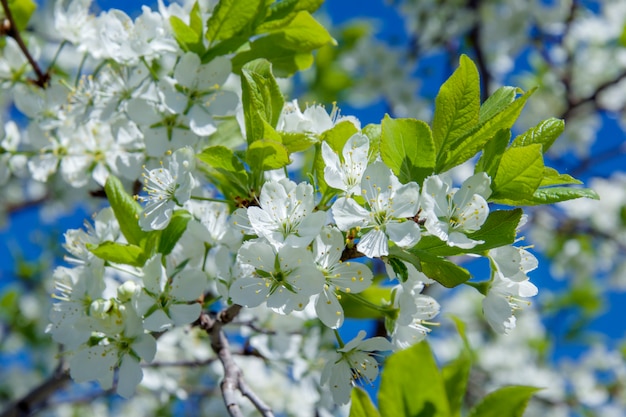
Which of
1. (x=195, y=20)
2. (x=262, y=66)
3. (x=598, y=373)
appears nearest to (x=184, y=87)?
(x=195, y=20)

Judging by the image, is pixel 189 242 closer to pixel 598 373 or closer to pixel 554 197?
pixel 554 197

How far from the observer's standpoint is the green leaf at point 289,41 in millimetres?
1920

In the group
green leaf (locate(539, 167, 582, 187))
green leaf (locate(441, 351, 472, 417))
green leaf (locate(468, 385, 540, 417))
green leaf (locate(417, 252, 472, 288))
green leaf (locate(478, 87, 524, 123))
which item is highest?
green leaf (locate(478, 87, 524, 123))

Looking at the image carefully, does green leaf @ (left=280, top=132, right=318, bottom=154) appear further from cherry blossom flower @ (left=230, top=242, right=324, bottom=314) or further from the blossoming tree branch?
cherry blossom flower @ (left=230, top=242, right=324, bottom=314)

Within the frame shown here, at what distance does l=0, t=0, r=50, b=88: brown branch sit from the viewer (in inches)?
87.9

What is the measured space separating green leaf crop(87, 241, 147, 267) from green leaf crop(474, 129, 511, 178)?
2.73ft

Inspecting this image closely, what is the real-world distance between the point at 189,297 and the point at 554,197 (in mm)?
882

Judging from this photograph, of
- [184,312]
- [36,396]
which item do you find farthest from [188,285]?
[36,396]

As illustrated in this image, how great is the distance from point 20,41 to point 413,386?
1858mm

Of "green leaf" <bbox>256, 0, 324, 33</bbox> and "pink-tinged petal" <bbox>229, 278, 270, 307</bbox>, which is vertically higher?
"green leaf" <bbox>256, 0, 324, 33</bbox>

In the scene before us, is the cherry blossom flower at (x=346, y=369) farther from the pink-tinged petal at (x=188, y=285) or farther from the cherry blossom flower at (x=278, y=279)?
the pink-tinged petal at (x=188, y=285)

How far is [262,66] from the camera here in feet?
5.18

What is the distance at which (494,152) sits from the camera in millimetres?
1408

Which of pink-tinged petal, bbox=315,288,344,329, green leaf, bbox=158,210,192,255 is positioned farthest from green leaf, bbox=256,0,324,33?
pink-tinged petal, bbox=315,288,344,329
